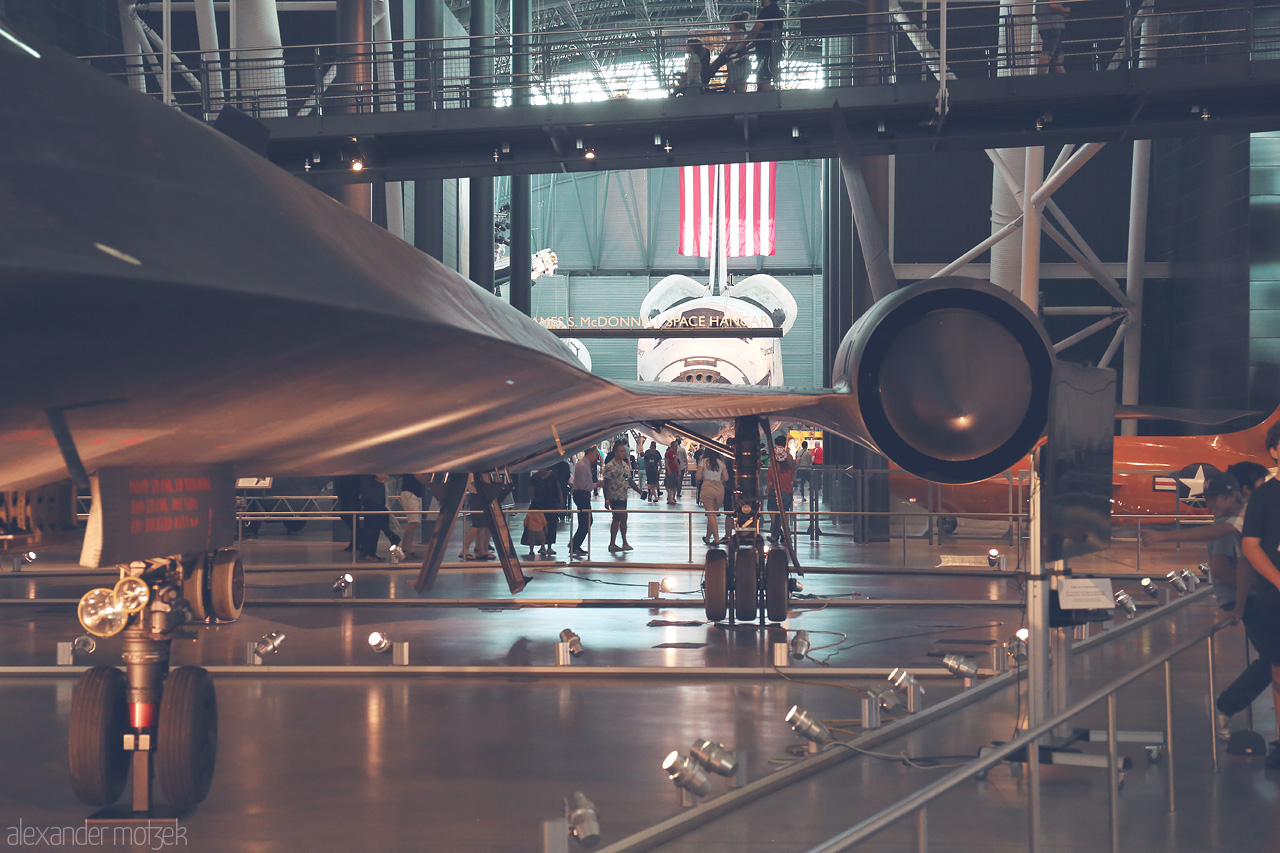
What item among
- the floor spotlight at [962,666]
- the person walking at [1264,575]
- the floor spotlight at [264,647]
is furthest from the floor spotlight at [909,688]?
the floor spotlight at [264,647]

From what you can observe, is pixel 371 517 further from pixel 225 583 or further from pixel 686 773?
pixel 686 773

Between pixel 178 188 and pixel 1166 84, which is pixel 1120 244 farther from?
pixel 178 188

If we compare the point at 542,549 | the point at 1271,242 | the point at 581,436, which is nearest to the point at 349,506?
the point at 542,549

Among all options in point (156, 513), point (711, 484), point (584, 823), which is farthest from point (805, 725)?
point (711, 484)

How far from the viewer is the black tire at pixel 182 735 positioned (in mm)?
4121

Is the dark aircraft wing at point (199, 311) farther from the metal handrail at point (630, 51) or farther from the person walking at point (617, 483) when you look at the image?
the person walking at point (617, 483)

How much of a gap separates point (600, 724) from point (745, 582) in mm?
3349

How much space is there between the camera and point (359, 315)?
75.2 inches

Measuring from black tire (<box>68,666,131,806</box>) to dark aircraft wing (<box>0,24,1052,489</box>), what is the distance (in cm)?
123

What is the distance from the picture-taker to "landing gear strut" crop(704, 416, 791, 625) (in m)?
8.74

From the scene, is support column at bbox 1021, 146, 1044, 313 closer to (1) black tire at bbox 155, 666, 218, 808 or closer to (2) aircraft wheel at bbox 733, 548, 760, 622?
(2) aircraft wheel at bbox 733, 548, 760, 622

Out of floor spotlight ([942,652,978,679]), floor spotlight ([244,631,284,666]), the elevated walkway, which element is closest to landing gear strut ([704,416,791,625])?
floor spotlight ([942,652,978,679])

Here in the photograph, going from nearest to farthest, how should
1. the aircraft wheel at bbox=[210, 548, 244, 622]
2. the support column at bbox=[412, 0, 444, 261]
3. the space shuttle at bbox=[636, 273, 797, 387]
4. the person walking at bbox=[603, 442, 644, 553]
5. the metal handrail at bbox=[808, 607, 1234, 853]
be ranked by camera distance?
1. the metal handrail at bbox=[808, 607, 1234, 853]
2. the aircraft wheel at bbox=[210, 548, 244, 622]
3. the person walking at bbox=[603, 442, 644, 553]
4. the support column at bbox=[412, 0, 444, 261]
5. the space shuttle at bbox=[636, 273, 797, 387]

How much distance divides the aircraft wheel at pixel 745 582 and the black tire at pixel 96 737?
569cm
